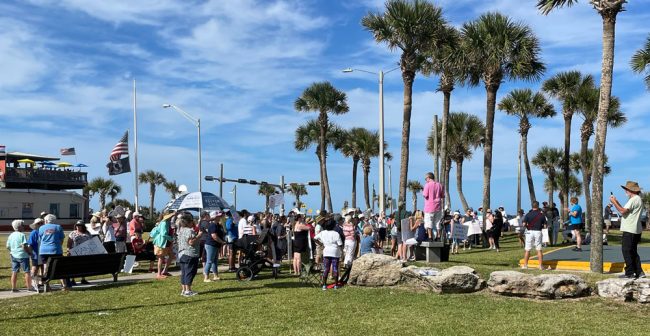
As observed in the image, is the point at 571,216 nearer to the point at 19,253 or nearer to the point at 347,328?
the point at 347,328

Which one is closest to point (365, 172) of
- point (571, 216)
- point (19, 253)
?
point (571, 216)

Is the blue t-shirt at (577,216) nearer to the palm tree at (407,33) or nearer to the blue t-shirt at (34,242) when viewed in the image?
the palm tree at (407,33)

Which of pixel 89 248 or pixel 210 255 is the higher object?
pixel 89 248

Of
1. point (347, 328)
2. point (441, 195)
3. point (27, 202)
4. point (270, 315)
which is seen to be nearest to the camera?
point (347, 328)

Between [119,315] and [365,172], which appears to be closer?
[119,315]

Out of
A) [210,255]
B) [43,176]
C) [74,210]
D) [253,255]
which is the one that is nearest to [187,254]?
[210,255]

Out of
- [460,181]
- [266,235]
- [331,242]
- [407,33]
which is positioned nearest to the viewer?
[331,242]

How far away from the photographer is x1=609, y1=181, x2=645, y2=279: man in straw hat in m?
10.9

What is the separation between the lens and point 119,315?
9.98m

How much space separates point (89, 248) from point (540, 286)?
10646mm

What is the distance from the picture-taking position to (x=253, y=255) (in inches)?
598

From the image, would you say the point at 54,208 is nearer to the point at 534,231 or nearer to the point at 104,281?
the point at 104,281

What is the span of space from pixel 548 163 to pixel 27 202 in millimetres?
49086

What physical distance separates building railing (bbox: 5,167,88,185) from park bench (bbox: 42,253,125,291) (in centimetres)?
4680
